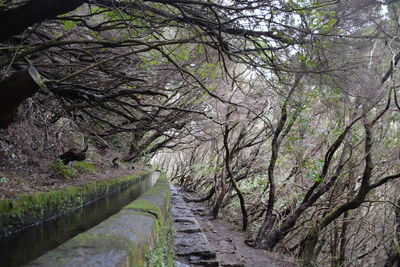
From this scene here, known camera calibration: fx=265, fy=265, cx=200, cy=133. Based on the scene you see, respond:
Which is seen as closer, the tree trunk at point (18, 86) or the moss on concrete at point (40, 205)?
the moss on concrete at point (40, 205)

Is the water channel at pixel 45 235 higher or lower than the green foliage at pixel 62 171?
lower

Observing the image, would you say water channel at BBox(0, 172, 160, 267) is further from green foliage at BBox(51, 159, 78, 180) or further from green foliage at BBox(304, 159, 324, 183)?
green foliage at BBox(304, 159, 324, 183)

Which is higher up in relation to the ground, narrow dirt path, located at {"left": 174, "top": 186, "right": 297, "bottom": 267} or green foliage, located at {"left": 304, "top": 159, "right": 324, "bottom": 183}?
green foliage, located at {"left": 304, "top": 159, "right": 324, "bottom": 183}

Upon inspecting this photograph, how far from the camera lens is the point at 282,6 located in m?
3.28

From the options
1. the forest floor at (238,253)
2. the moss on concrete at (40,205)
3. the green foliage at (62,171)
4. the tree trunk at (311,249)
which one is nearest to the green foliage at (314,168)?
the tree trunk at (311,249)

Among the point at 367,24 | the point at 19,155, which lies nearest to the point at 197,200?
the point at 19,155

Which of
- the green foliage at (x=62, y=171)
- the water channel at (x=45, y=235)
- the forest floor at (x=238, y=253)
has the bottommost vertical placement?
the forest floor at (x=238, y=253)

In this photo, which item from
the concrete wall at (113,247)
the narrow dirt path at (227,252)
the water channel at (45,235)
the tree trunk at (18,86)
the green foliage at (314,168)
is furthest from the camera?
the green foliage at (314,168)

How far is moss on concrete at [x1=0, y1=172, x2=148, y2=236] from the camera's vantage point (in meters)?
2.43

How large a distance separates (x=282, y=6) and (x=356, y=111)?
11.9 ft

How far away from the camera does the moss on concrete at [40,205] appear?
243 centimetres

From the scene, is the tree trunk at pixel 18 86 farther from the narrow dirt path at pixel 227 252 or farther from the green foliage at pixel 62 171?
the narrow dirt path at pixel 227 252

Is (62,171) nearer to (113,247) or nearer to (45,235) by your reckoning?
(45,235)

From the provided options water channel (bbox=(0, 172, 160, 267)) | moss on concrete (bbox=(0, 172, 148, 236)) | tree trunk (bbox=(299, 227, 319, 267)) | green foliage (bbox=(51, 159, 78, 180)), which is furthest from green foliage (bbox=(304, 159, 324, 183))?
green foliage (bbox=(51, 159, 78, 180))
